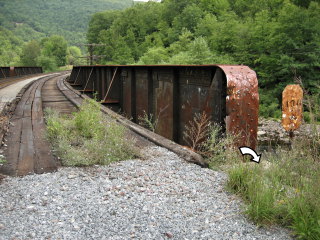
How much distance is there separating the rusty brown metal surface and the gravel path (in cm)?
82

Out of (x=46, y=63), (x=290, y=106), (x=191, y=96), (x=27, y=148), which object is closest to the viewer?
(x=27, y=148)

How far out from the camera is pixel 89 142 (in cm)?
490

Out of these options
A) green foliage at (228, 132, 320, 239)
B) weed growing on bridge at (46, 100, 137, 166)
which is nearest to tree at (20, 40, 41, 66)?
weed growing on bridge at (46, 100, 137, 166)

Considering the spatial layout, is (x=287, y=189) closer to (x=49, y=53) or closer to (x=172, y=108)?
(x=172, y=108)

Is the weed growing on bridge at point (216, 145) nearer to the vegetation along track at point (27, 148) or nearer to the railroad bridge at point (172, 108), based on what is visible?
the railroad bridge at point (172, 108)

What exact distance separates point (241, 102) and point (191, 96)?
51.3 inches

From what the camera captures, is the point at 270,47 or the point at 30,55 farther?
the point at 30,55

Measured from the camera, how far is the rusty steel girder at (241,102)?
4.10 m

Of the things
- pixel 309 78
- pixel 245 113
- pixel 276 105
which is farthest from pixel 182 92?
pixel 309 78

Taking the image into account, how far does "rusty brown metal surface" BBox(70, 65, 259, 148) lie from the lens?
4.16 m

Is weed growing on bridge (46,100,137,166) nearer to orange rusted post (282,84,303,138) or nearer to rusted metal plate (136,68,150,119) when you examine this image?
rusted metal plate (136,68,150,119)

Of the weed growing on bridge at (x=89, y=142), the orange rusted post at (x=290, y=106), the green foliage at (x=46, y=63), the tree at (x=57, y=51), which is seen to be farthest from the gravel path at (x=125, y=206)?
the tree at (x=57, y=51)

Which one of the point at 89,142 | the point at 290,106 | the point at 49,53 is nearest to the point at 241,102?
the point at 89,142

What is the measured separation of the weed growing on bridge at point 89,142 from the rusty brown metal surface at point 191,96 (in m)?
1.23
